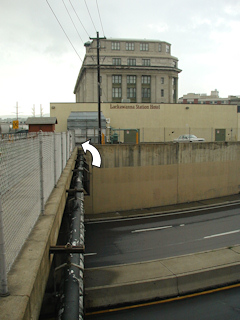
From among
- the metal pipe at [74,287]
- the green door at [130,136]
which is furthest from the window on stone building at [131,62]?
the metal pipe at [74,287]

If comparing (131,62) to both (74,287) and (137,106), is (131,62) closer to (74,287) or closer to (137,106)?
(137,106)

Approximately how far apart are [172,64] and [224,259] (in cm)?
7958

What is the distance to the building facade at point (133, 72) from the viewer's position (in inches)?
3036

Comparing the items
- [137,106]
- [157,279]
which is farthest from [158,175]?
[137,106]

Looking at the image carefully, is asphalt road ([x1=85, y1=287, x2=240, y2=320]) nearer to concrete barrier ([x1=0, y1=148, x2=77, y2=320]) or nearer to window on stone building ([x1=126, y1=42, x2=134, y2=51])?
concrete barrier ([x1=0, y1=148, x2=77, y2=320])

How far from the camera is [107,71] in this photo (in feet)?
252

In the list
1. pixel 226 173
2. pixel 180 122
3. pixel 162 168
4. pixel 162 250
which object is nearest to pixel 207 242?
pixel 162 250

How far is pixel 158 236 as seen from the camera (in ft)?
57.0

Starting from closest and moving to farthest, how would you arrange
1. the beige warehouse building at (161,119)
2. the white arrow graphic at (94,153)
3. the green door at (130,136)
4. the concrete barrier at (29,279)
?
the concrete barrier at (29,279) → the white arrow graphic at (94,153) → the beige warehouse building at (161,119) → the green door at (130,136)

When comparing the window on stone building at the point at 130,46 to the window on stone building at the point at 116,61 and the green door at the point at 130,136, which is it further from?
the green door at the point at 130,136

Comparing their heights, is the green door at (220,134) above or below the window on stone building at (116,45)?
below

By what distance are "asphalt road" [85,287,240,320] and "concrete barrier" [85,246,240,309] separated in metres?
0.25

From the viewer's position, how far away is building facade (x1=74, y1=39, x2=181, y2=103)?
7712cm

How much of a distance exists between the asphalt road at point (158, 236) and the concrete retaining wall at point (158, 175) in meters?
2.80
